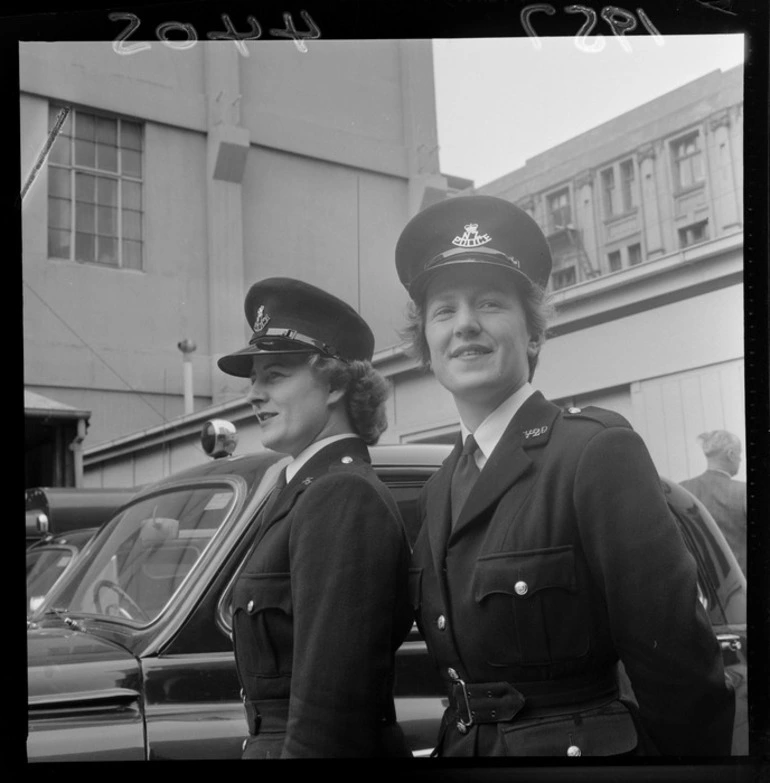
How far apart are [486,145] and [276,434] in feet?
3.63

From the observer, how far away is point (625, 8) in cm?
299

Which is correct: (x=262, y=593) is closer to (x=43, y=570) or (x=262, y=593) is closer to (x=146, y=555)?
(x=146, y=555)

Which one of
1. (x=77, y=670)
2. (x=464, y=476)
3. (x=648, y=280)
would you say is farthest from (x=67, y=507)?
(x=648, y=280)

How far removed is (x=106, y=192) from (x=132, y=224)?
0.14 m

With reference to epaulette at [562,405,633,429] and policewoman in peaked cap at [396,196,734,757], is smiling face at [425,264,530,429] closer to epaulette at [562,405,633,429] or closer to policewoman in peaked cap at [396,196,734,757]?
policewoman in peaked cap at [396,196,734,757]

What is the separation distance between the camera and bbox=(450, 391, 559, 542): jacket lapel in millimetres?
2758

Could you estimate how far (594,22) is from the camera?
118 inches

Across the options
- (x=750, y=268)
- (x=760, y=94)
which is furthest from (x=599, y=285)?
(x=760, y=94)

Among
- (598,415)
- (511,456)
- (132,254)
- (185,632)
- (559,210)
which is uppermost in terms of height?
(559,210)

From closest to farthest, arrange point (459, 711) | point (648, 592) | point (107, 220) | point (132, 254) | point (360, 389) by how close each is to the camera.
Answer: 1. point (648, 592)
2. point (459, 711)
3. point (360, 389)
4. point (132, 254)
5. point (107, 220)

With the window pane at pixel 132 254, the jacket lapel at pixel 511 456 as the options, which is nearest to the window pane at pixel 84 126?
the window pane at pixel 132 254

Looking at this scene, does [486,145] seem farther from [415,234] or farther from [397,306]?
[397,306]

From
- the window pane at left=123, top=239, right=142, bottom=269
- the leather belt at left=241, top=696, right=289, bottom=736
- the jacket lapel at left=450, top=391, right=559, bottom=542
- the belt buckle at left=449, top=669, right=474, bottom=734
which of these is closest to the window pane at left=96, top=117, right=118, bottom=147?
the window pane at left=123, top=239, right=142, bottom=269

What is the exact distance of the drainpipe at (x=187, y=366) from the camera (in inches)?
119
